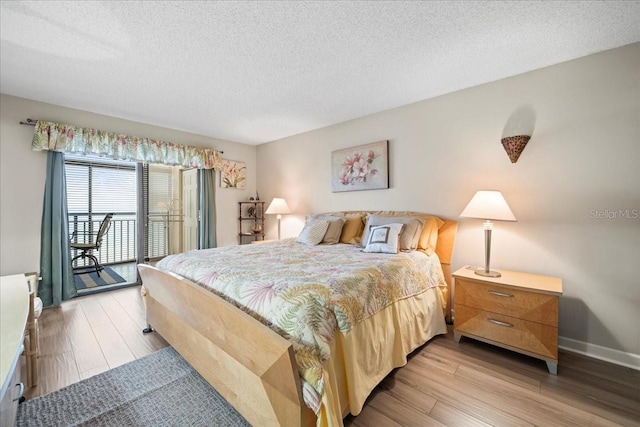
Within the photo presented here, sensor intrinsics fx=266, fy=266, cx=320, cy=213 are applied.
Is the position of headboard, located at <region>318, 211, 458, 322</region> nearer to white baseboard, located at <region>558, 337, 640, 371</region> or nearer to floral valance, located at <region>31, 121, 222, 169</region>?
white baseboard, located at <region>558, 337, 640, 371</region>

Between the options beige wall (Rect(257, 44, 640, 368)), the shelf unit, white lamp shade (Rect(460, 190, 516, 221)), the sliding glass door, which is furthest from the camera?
the shelf unit

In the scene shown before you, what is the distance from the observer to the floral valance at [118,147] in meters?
2.95

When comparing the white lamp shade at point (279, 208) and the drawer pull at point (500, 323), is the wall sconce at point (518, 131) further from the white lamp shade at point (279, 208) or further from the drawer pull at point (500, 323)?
the white lamp shade at point (279, 208)

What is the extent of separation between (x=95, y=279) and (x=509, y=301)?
18.3 feet

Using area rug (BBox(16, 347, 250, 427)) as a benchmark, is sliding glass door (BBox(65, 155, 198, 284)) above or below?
above

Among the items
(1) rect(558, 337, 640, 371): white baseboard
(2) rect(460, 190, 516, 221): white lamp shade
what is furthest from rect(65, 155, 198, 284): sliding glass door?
(1) rect(558, 337, 640, 371): white baseboard

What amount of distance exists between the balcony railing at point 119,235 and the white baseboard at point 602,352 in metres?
5.25

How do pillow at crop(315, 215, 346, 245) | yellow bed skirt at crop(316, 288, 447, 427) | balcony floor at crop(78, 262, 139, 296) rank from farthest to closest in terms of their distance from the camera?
balcony floor at crop(78, 262, 139, 296) → pillow at crop(315, 215, 346, 245) → yellow bed skirt at crop(316, 288, 447, 427)

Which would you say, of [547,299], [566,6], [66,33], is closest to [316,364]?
[547,299]

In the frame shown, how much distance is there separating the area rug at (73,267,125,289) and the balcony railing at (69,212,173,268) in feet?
1.33

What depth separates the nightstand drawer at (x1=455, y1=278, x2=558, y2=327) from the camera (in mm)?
1850

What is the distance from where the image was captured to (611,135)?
2.01 metres

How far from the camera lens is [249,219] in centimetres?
494

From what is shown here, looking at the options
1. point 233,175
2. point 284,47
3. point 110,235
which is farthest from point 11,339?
point 110,235
